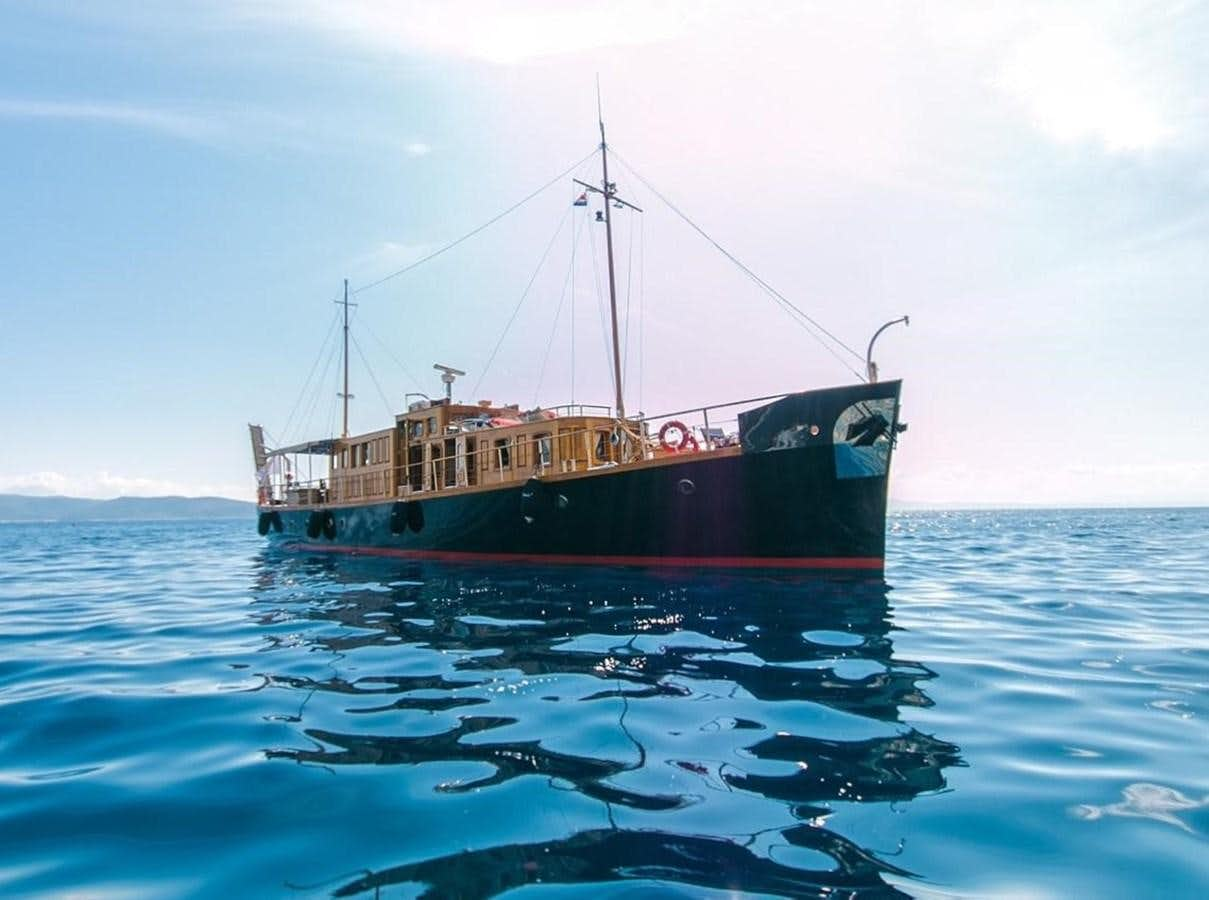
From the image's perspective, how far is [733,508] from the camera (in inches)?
535

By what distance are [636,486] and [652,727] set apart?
31.4 ft

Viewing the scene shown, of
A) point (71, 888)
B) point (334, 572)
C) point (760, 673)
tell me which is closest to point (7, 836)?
point (71, 888)

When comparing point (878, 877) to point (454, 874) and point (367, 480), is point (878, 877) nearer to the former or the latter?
point (454, 874)

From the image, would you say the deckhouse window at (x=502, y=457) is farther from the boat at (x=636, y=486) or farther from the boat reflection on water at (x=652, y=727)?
the boat reflection on water at (x=652, y=727)

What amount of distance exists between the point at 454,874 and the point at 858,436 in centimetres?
1156

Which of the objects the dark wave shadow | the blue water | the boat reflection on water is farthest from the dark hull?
the dark wave shadow

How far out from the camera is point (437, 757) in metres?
4.17

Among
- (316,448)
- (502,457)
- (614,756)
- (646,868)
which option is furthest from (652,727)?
(316,448)

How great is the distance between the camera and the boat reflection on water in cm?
290

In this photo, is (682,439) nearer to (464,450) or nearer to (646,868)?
(464,450)

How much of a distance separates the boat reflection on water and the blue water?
24mm

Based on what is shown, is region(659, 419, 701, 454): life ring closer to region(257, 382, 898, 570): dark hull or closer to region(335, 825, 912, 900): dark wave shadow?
region(257, 382, 898, 570): dark hull

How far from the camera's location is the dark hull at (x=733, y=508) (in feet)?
42.6

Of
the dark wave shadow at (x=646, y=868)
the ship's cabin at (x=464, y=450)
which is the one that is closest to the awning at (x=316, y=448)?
the ship's cabin at (x=464, y=450)
